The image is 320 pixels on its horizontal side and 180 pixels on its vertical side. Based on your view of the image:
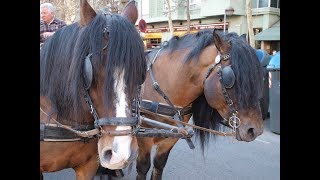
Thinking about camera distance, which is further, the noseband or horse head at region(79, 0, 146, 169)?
the noseband

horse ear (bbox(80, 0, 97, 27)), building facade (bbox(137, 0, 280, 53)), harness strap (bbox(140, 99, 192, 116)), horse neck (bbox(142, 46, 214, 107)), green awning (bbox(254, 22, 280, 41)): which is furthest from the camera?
building facade (bbox(137, 0, 280, 53))

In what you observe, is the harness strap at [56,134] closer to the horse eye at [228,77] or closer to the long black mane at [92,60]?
the long black mane at [92,60]

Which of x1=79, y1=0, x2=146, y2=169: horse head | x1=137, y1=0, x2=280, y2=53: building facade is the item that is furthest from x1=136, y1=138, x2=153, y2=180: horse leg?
x1=137, y1=0, x2=280, y2=53: building facade

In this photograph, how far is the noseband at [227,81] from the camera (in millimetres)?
3076

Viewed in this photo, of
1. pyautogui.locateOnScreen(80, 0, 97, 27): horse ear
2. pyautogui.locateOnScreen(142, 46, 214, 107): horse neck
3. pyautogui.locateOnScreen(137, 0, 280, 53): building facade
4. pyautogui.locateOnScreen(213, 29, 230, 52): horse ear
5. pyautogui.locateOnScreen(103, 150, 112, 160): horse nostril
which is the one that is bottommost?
pyautogui.locateOnScreen(103, 150, 112, 160): horse nostril

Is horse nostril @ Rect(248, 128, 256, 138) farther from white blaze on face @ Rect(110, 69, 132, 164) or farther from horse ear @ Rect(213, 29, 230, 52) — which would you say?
white blaze on face @ Rect(110, 69, 132, 164)

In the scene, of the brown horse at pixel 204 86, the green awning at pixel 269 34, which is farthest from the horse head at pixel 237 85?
the green awning at pixel 269 34

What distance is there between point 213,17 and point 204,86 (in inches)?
769

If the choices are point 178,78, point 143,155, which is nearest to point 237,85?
point 178,78

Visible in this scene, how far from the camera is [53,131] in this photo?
2.44 meters

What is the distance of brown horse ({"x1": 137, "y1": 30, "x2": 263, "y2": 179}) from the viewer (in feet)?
10.2
